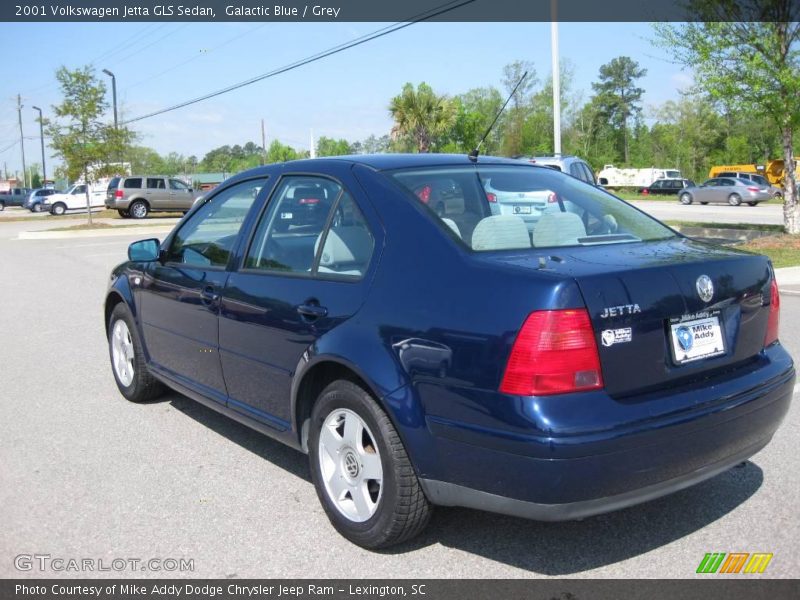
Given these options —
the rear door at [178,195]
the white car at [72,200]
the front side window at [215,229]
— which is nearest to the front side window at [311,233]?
the front side window at [215,229]

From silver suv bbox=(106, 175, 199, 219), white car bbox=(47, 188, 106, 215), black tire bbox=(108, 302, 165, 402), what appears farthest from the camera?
white car bbox=(47, 188, 106, 215)

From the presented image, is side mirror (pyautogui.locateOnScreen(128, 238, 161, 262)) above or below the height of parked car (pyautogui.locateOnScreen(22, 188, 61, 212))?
below

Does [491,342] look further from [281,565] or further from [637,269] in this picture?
[281,565]

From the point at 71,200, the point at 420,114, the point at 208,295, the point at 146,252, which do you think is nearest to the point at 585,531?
the point at 208,295

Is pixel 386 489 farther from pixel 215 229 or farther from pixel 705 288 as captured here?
pixel 215 229

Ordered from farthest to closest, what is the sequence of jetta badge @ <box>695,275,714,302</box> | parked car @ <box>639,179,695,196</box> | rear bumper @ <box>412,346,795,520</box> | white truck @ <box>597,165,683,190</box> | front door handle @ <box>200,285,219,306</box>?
1. white truck @ <box>597,165,683,190</box>
2. parked car @ <box>639,179,695,196</box>
3. front door handle @ <box>200,285,219,306</box>
4. jetta badge @ <box>695,275,714,302</box>
5. rear bumper @ <box>412,346,795,520</box>

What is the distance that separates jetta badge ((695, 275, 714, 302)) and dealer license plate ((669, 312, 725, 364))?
0.07 metres

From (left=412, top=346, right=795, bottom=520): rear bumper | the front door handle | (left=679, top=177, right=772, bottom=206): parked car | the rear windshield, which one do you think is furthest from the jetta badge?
(left=679, top=177, right=772, bottom=206): parked car

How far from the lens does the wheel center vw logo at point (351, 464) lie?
3.49 meters

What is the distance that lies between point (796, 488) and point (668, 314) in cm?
163

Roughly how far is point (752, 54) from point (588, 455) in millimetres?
14748

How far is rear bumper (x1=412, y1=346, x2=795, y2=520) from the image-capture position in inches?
110

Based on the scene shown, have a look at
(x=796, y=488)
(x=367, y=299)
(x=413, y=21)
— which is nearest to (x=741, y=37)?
(x=413, y=21)

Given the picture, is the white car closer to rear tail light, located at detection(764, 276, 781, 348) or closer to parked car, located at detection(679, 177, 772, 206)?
parked car, located at detection(679, 177, 772, 206)
